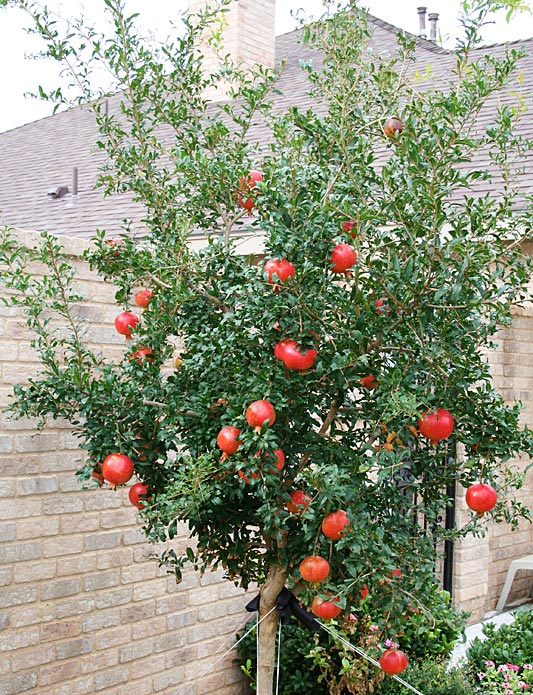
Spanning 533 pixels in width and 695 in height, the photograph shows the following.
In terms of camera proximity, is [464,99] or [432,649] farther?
[432,649]

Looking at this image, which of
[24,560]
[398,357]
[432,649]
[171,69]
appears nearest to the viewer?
[398,357]

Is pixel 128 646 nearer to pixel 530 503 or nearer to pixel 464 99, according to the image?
pixel 464 99

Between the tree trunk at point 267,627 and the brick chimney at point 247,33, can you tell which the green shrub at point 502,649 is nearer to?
the tree trunk at point 267,627

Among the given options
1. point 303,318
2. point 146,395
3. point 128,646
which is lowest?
point 128,646

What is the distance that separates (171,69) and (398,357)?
1.43 metres

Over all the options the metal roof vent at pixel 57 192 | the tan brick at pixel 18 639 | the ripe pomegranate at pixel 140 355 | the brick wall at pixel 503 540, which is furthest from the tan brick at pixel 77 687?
the metal roof vent at pixel 57 192

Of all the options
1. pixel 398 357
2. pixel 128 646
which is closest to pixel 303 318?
pixel 398 357

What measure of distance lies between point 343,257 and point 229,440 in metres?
0.64

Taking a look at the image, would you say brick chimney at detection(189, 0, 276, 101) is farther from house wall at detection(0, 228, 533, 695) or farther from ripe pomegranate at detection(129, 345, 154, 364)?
ripe pomegranate at detection(129, 345, 154, 364)

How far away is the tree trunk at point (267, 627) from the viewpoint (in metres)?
3.12

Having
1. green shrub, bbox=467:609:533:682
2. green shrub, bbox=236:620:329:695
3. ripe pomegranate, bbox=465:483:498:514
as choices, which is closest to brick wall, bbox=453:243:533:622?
green shrub, bbox=467:609:533:682

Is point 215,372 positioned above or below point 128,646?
above

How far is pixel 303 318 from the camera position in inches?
104

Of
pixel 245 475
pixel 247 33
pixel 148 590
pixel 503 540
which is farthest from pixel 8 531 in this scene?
pixel 247 33
